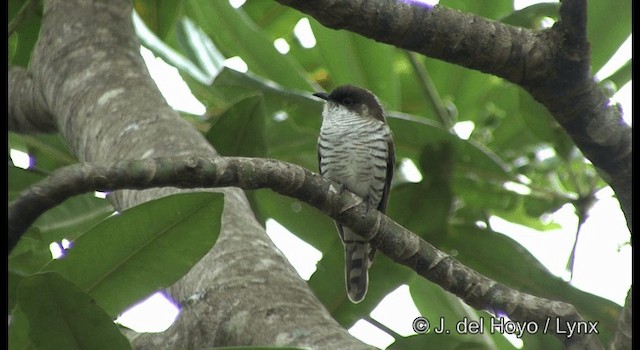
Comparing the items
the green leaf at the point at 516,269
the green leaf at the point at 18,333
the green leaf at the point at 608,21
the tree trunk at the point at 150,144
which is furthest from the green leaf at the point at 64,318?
the green leaf at the point at 608,21

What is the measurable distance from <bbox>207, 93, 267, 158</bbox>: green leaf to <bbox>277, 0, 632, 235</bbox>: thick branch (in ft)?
3.74

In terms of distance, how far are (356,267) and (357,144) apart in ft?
3.79

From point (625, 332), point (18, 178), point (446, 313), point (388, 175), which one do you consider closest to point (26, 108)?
point (18, 178)

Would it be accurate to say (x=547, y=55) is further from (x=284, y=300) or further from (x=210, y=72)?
(x=210, y=72)

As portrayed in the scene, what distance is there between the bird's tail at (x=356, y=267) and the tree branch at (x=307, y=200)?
0.67m

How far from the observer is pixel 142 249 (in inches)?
96.7

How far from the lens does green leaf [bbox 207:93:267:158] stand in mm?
3297

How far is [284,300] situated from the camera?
7.41ft

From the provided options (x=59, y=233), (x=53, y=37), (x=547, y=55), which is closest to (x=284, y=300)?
(x=547, y=55)

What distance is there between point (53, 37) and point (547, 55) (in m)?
1.89

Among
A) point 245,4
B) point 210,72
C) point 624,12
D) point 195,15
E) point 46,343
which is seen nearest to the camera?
point 46,343

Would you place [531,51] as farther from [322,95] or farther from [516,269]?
[322,95]

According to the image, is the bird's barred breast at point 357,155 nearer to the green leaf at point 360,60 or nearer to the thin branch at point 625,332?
the green leaf at point 360,60

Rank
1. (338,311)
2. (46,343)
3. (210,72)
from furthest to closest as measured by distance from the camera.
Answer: (210,72)
(338,311)
(46,343)
